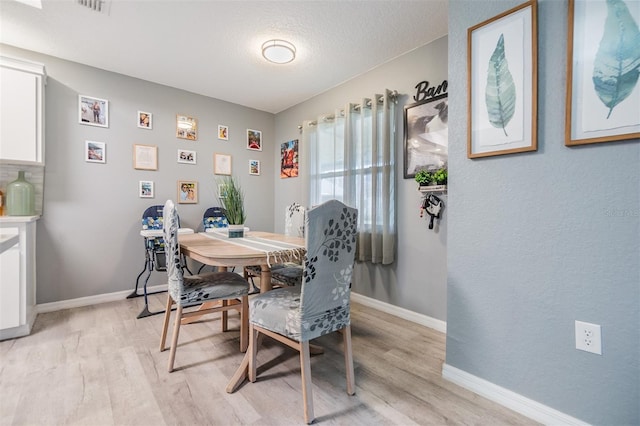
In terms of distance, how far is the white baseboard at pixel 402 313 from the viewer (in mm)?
2354

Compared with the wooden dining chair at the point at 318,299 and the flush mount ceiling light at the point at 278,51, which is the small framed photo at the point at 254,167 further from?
the wooden dining chair at the point at 318,299

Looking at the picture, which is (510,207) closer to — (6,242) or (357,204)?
(357,204)

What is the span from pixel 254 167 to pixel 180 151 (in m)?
1.00

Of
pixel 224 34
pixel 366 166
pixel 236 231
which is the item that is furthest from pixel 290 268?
pixel 224 34

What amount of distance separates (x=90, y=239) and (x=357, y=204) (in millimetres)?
2764

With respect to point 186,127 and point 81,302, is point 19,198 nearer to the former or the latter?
point 81,302

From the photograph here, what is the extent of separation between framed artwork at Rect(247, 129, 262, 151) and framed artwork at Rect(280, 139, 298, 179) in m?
0.33

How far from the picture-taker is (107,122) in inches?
117

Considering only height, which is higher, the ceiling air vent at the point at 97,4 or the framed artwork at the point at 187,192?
the ceiling air vent at the point at 97,4

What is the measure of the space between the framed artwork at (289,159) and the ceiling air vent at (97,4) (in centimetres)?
229

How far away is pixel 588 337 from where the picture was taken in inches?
47.6

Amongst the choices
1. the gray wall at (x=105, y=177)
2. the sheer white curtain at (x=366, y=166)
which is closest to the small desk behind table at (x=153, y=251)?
the gray wall at (x=105, y=177)

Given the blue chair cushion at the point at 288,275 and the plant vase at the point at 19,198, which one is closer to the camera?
the blue chair cushion at the point at 288,275

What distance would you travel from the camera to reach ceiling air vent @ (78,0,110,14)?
196 centimetres
